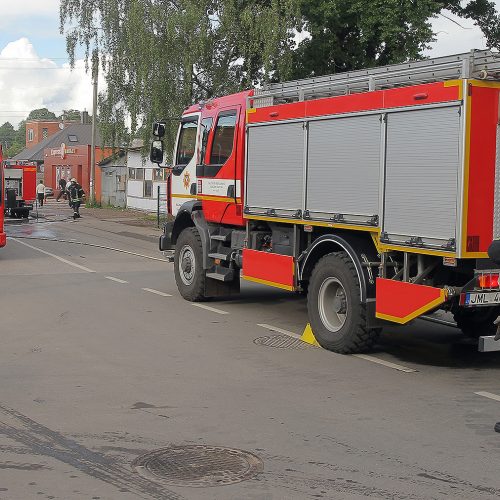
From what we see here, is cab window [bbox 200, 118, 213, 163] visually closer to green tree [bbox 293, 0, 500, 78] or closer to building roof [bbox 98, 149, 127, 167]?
green tree [bbox 293, 0, 500, 78]

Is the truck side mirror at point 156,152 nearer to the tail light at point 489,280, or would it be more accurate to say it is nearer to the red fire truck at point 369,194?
the red fire truck at point 369,194

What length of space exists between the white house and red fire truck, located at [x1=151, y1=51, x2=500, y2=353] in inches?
1077

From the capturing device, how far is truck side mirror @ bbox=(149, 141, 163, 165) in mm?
13836

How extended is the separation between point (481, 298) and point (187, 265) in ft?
20.2

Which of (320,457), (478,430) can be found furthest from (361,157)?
(320,457)

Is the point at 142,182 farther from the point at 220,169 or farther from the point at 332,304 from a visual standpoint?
the point at 332,304

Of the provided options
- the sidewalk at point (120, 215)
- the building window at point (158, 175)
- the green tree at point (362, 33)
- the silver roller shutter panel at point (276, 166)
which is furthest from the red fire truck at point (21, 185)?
the silver roller shutter panel at point (276, 166)

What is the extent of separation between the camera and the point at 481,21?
3116 centimetres

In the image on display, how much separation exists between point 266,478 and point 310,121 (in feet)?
18.0

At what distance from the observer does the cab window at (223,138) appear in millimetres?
12255

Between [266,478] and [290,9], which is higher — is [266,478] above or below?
below

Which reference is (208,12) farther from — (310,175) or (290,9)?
(310,175)

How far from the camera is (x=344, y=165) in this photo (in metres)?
9.30

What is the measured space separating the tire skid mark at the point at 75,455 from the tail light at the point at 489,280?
4070 mm
